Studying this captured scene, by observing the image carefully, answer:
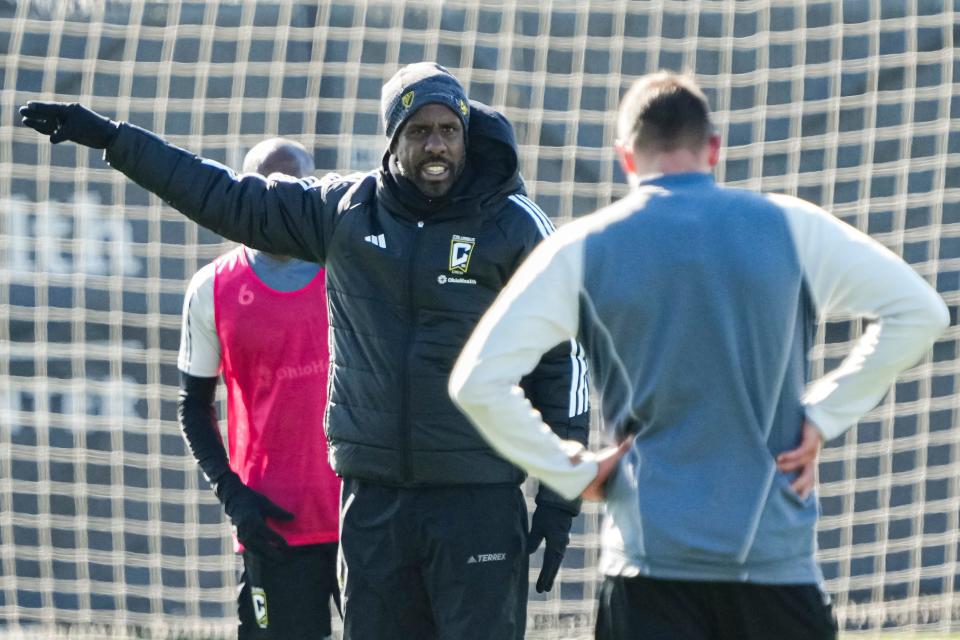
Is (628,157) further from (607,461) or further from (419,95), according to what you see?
(419,95)

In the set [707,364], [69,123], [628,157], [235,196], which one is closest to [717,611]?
[707,364]

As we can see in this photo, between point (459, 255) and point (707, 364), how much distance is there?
1.18 metres

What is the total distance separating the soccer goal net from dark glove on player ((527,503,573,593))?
9.30 feet

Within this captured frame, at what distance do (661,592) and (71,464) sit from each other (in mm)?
4603

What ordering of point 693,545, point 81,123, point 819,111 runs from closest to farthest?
1. point 693,545
2. point 81,123
3. point 819,111

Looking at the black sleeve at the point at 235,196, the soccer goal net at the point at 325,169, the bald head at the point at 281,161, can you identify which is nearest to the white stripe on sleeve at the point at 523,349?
the black sleeve at the point at 235,196

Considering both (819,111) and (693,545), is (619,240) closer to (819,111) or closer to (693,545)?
(693,545)

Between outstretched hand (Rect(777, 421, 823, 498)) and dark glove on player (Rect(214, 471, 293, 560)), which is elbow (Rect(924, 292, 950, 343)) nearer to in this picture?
outstretched hand (Rect(777, 421, 823, 498))

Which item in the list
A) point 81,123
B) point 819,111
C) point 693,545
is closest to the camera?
point 693,545

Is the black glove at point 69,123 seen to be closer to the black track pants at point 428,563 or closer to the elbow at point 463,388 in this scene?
the black track pants at point 428,563

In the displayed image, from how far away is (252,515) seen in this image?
4363mm

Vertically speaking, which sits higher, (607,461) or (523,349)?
(523,349)

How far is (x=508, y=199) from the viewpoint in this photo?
12.7 ft

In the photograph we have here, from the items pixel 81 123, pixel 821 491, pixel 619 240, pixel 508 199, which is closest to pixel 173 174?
pixel 81 123
